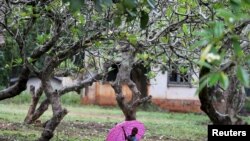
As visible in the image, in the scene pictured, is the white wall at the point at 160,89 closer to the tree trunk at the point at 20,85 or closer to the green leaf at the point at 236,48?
the tree trunk at the point at 20,85

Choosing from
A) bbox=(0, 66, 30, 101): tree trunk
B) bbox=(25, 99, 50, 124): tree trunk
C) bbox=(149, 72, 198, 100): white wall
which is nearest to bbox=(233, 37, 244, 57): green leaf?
bbox=(0, 66, 30, 101): tree trunk

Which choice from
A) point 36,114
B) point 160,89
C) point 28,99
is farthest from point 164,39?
point 28,99

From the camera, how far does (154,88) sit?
26047 millimetres

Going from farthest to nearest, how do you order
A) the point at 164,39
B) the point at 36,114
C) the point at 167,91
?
the point at 167,91 → the point at 36,114 → the point at 164,39

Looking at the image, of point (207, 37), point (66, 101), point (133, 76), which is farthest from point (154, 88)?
point (207, 37)

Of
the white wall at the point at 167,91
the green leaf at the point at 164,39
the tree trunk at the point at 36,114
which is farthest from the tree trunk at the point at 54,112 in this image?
the white wall at the point at 167,91

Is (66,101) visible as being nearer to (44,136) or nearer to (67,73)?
(67,73)

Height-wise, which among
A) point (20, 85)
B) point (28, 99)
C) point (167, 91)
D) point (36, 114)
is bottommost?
point (28, 99)

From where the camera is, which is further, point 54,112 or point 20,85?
point 20,85

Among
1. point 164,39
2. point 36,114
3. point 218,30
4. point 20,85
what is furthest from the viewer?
point 36,114

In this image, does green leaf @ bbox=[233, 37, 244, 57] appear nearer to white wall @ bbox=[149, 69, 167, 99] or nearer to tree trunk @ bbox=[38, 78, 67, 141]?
tree trunk @ bbox=[38, 78, 67, 141]

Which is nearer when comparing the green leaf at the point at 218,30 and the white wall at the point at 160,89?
the green leaf at the point at 218,30

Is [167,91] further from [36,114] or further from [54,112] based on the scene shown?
[54,112]

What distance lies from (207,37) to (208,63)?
5.5 inches
